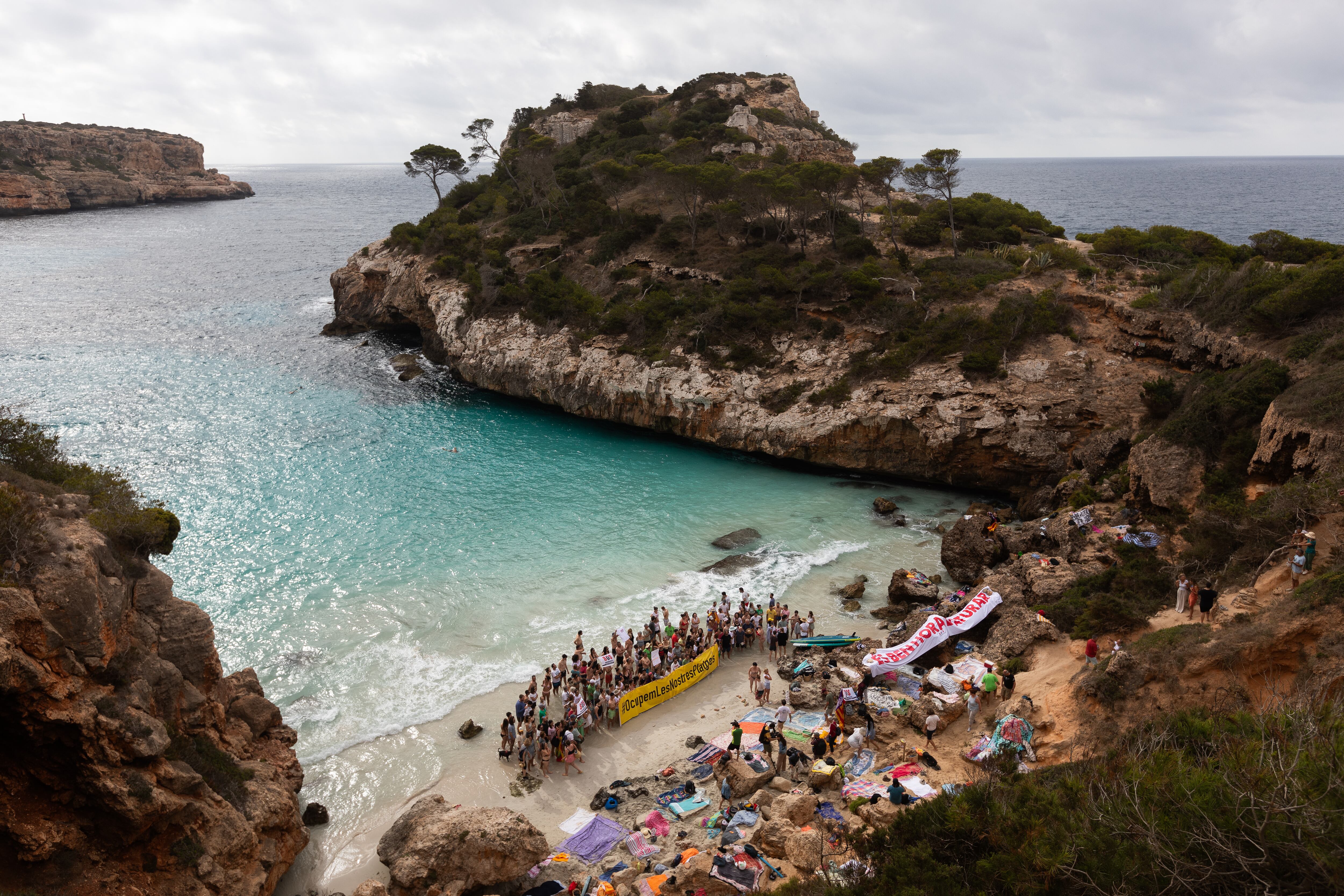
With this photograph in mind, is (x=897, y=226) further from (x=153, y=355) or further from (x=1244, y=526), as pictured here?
(x=153, y=355)

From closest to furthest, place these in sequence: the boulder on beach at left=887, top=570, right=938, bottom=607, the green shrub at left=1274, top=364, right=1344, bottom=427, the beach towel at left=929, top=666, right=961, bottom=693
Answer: the beach towel at left=929, top=666, right=961, bottom=693, the green shrub at left=1274, top=364, right=1344, bottom=427, the boulder on beach at left=887, top=570, right=938, bottom=607

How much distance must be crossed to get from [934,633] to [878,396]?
16.1m

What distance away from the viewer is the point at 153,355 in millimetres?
46906

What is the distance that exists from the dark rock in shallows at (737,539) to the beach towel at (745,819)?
1392cm

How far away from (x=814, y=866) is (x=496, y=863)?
582cm

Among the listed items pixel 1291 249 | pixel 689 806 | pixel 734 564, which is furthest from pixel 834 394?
pixel 1291 249

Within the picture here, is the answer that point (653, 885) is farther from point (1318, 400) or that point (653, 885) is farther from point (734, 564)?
point (1318, 400)

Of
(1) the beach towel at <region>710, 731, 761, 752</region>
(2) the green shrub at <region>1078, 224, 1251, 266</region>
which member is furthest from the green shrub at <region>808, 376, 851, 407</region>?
(1) the beach towel at <region>710, 731, 761, 752</region>

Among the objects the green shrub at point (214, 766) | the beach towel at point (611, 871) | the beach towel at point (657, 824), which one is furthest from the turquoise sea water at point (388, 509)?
the beach towel at point (611, 871)

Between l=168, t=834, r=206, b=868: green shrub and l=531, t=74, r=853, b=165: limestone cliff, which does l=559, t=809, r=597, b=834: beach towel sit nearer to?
l=168, t=834, r=206, b=868: green shrub

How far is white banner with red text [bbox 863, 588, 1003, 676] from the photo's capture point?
59.3 feet

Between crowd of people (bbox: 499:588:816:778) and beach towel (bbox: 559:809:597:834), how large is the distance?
1.50 m

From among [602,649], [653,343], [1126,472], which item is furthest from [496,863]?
[653,343]

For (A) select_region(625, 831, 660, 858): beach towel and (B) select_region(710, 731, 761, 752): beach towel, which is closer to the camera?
(A) select_region(625, 831, 660, 858): beach towel
